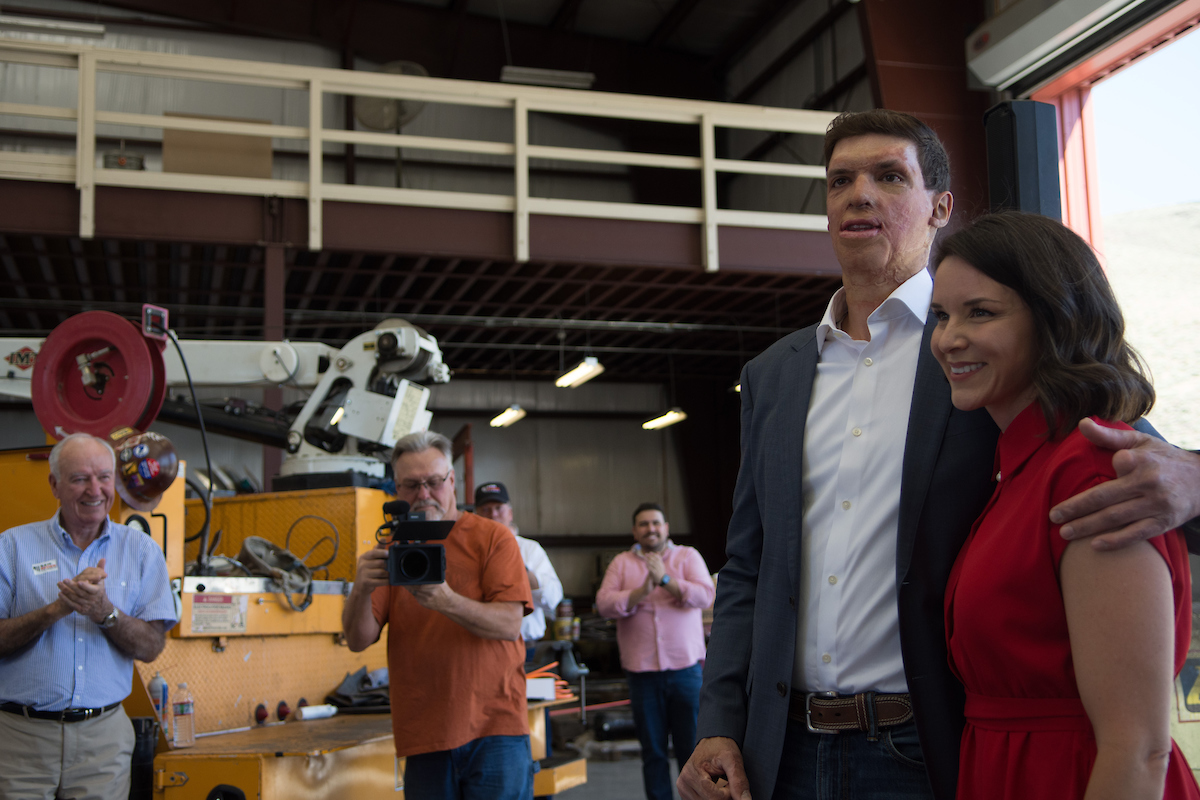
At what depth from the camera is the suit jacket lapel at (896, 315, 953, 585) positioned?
5.19 ft

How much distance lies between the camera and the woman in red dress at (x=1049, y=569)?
121 cm

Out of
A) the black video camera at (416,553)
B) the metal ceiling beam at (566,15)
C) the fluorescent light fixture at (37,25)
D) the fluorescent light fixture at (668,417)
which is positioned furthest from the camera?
the metal ceiling beam at (566,15)

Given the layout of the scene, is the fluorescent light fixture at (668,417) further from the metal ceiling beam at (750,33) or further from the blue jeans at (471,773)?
the blue jeans at (471,773)

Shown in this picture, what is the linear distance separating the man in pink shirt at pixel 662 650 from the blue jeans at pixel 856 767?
15.7 ft

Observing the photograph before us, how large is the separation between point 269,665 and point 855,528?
3726mm

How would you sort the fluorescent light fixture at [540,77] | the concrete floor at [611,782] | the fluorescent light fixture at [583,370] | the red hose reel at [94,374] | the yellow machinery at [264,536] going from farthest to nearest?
the fluorescent light fixture at [540,77] → the fluorescent light fixture at [583,370] → the concrete floor at [611,782] → the red hose reel at [94,374] → the yellow machinery at [264,536]

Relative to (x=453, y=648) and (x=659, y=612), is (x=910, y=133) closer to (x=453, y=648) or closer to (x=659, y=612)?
(x=453, y=648)

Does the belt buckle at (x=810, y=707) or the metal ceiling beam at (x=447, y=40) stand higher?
the metal ceiling beam at (x=447, y=40)

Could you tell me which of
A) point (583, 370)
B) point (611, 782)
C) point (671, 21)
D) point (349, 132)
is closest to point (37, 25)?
point (349, 132)

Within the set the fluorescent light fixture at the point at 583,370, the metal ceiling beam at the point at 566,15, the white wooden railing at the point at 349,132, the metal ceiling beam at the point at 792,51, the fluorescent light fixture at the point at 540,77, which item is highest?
the metal ceiling beam at the point at 566,15

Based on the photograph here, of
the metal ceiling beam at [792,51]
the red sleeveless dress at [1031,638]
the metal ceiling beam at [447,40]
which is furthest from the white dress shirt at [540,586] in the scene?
the metal ceiling beam at [447,40]

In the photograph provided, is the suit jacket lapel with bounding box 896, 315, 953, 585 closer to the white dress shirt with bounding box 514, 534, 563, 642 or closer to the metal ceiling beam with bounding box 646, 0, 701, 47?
the white dress shirt with bounding box 514, 534, 563, 642

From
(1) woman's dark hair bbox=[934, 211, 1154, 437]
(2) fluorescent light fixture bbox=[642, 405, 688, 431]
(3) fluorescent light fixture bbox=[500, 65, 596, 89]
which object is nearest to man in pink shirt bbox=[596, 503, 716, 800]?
(1) woman's dark hair bbox=[934, 211, 1154, 437]

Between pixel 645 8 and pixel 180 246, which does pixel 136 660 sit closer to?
pixel 180 246
